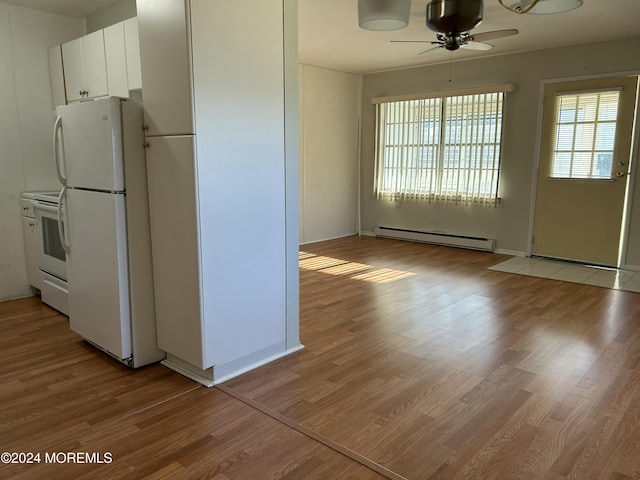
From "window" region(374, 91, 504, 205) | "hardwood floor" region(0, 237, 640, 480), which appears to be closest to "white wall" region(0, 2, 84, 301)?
"hardwood floor" region(0, 237, 640, 480)

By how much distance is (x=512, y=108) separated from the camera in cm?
588

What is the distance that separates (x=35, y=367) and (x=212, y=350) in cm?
114

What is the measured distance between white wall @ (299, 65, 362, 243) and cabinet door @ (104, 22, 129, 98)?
10.7 ft

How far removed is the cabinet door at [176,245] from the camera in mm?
2396

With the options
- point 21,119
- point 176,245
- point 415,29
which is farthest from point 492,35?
point 21,119

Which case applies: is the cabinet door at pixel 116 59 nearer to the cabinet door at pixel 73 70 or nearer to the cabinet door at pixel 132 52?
the cabinet door at pixel 132 52

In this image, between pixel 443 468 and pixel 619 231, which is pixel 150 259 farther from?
pixel 619 231

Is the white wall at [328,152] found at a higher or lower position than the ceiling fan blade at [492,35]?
lower

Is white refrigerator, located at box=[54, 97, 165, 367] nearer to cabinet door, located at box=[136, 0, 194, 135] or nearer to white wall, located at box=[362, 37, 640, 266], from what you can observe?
cabinet door, located at box=[136, 0, 194, 135]

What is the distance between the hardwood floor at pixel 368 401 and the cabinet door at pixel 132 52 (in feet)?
6.18

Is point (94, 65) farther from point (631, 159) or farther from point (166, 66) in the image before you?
point (631, 159)

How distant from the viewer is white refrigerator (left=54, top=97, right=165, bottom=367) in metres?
2.56

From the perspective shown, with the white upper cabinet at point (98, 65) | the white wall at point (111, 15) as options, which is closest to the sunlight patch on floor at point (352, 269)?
the white upper cabinet at point (98, 65)

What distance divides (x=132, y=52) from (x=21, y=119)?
151 centimetres
